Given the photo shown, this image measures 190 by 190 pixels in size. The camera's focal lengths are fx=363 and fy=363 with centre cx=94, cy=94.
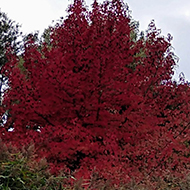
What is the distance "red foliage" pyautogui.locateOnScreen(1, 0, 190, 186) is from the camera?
23.8 feet

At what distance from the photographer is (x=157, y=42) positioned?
10.4m

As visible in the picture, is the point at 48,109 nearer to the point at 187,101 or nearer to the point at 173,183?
the point at 173,183

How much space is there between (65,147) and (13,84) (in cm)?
201

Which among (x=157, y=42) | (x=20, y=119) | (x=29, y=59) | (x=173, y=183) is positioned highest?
(x=157, y=42)

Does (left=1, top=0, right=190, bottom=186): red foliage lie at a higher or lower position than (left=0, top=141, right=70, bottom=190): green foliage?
higher

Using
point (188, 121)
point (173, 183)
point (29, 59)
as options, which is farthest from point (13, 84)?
point (188, 121)

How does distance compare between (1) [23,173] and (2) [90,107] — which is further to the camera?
(2) [90,107]

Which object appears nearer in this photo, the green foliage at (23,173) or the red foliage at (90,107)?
the green foliage at (23,173)

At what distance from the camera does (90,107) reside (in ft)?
23.9

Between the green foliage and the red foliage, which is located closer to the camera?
the green foliage

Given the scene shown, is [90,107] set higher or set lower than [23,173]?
higher

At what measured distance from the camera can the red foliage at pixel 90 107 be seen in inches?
285

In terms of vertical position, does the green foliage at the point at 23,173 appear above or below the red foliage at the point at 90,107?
below

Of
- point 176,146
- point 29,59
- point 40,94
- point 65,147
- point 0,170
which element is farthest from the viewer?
point 29,59
